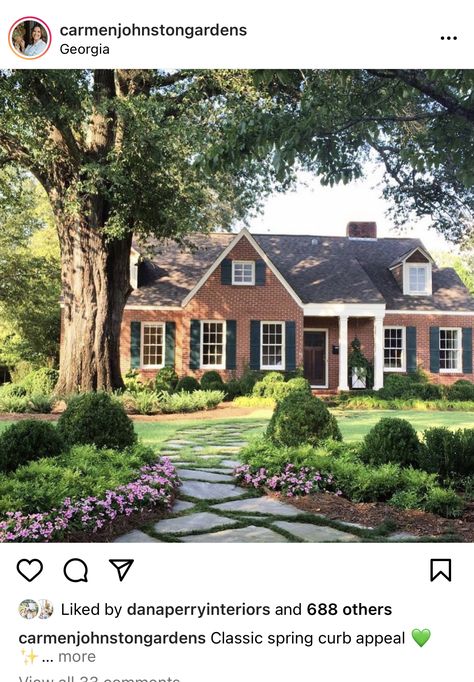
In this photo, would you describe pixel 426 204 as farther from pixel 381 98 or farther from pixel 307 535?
pixel 307 535

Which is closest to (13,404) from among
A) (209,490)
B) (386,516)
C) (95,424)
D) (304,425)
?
(95,424)

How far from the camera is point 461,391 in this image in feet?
26.4

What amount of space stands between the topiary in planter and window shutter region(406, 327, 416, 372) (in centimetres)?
660

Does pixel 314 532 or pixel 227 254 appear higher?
pixel 227 254

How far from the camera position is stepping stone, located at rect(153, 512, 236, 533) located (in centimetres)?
287

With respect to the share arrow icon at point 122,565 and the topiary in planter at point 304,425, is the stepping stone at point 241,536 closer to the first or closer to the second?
the share arrow icon at point 122,565

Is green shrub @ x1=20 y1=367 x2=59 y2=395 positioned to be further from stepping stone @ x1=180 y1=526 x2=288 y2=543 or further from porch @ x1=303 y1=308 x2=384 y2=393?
porch @ x1=303 y1=308 x2=384 y2=393

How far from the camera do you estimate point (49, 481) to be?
10.3ft

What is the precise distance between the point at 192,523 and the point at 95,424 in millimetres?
1495

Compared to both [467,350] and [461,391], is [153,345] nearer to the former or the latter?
[467,350]

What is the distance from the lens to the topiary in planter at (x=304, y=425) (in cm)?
420

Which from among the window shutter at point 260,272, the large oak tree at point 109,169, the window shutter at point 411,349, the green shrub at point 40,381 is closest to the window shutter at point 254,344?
the window shutter at point 260,272

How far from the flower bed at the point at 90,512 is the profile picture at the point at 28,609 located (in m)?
0.95
